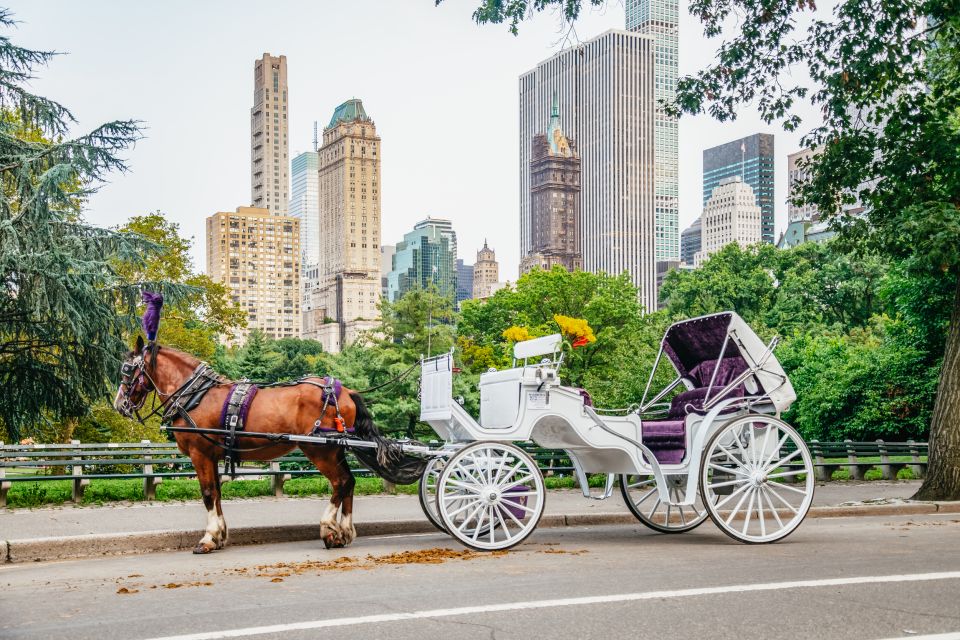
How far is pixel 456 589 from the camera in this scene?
7480 mm

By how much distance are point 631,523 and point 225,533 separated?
5.33 meters

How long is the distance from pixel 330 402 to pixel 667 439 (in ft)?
11.6

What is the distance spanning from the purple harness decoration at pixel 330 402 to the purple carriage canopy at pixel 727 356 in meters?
3.71

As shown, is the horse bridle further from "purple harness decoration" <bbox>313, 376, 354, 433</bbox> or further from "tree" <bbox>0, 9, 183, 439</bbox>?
"tree" <bbox>0, 9, 183, 439</bbox>

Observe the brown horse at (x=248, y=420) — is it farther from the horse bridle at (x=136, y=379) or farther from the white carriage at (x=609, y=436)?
the white carriage at (x=609, y=436)

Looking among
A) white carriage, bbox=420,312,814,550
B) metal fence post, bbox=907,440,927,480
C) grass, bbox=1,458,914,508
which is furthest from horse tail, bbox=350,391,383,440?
metal fence post, bbox=907,440,927,480

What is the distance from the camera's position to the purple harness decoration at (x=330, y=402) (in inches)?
413

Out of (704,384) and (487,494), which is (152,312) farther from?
(704,384)

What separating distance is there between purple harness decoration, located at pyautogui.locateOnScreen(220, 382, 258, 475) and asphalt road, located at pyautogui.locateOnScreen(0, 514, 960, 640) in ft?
3.35

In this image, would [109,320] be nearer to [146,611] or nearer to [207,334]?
[146,611]

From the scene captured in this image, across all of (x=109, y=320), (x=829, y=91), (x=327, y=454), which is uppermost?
(x=829, y=91)

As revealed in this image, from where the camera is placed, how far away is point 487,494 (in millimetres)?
9766

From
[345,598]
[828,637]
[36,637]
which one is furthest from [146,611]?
[828,637]

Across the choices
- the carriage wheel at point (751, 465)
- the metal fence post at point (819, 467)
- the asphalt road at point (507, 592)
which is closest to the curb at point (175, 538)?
the asphalt road at point (507, 592)
